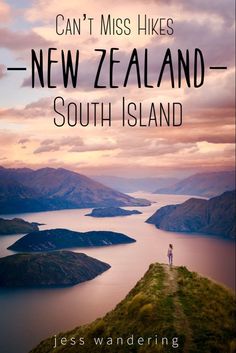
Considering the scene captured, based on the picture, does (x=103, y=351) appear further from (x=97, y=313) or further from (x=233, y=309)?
(x=97, y=313)

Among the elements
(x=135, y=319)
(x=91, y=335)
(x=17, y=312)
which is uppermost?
(x=135, y=319)

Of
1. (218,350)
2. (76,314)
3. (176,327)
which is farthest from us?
(76,314)

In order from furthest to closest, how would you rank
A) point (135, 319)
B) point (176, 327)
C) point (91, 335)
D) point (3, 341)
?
1. point (3, 341)
2. point (91, 335)
3. point (135, 319)
4. point (176, 327)

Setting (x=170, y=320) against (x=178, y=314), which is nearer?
(x=170, y=320)

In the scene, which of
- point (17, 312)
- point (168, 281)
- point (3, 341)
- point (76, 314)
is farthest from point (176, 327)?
point (17, 312)

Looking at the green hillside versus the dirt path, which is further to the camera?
the dirt path

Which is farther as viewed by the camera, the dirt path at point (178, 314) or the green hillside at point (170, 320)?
the dirt path at point (178, 314)
